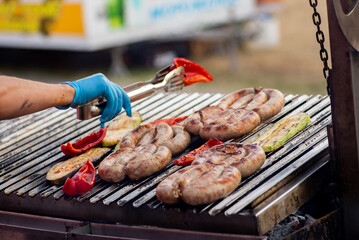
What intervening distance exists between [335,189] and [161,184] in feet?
4.12

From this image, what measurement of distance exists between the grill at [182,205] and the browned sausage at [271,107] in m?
0.08

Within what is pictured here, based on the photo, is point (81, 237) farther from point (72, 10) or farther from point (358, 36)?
point (72, 10)

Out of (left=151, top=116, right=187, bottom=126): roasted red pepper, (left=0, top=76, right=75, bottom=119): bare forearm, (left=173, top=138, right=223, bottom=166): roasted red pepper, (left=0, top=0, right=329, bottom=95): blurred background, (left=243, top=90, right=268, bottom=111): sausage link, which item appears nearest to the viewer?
(left=0, top=76, right=75, bottom=119): bare forearm

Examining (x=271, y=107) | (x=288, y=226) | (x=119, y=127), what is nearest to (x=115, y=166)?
(x=119, y=127)

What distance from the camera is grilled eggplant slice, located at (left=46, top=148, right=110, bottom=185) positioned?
13.8 feet

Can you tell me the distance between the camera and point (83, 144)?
4836 mm

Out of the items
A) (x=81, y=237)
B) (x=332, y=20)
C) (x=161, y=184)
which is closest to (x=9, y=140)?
(x=81, y=237)

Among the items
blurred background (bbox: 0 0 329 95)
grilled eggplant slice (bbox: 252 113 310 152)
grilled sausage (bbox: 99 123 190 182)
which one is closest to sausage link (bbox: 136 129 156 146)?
grilled sausage (bbox: 99 123 190 182)

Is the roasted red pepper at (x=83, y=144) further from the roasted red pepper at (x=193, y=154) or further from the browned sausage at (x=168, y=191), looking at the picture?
the browned sausage at (x=168, y=191)

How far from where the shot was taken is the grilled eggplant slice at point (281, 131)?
13.9 ft

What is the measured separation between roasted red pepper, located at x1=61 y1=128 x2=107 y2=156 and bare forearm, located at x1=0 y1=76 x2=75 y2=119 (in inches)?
18.5

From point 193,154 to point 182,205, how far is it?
2.21 ft

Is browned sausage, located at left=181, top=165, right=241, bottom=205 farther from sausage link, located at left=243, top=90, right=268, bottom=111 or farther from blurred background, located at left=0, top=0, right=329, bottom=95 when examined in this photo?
blurred background, located at left=0, top=0, right=329, bottom=95

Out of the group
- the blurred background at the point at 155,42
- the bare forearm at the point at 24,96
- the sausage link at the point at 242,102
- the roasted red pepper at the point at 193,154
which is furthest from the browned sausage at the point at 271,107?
the blurred background at the point at 155,42
